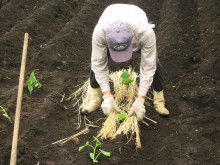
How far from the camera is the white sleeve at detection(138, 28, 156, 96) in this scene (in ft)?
8.91

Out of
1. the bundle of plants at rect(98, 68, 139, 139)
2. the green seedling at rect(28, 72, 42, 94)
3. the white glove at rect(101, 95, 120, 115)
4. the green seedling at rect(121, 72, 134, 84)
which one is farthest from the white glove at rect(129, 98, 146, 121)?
the green seedling at rect(28, 72, 42, 94)

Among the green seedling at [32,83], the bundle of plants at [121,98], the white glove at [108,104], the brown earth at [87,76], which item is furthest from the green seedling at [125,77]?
the green seedling at [32,83]

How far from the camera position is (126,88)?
363 centimetres

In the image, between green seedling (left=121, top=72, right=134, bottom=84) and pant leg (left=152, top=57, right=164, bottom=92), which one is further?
green seedling (left=121, top=72, right=134, bottom=84)

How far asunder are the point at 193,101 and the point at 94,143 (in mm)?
1292

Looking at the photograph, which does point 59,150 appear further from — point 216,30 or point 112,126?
point 216,30

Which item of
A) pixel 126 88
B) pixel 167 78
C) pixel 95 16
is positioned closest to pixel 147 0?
pixel 95 16

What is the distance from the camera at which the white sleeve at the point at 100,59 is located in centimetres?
276

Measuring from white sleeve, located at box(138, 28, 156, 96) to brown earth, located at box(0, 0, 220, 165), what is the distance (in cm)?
56

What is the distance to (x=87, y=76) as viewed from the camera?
4301 millimetres

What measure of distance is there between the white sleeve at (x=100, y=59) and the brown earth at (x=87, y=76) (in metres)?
0.57

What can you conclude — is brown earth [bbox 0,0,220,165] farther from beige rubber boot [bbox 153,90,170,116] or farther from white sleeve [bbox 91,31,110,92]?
white sleeve [bbox 91,31,110,92]

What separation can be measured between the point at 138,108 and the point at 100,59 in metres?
0.60

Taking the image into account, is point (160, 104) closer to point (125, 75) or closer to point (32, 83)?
point (125, 75)
